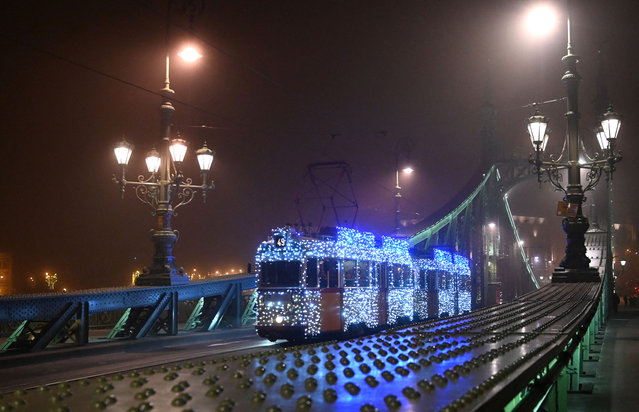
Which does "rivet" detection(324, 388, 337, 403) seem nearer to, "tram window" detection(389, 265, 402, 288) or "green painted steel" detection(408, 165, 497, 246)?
"tram window" detection(389, 265, 402, 288)

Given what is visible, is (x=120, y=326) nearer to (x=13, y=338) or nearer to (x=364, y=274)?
(x=13, y=338)

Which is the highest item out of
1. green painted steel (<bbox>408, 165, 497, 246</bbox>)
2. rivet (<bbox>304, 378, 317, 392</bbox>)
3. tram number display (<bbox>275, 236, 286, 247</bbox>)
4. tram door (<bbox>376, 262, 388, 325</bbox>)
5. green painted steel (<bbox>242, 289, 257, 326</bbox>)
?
green painted steel (<bbox>408, 165, 497, 246</bbox>)

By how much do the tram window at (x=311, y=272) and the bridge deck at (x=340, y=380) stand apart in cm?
1071

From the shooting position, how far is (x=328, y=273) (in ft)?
48.0

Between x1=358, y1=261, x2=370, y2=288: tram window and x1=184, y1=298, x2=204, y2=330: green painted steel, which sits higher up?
x1=358, y1=261, x2=370, y2=288: tram window

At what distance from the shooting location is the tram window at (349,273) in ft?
49.5

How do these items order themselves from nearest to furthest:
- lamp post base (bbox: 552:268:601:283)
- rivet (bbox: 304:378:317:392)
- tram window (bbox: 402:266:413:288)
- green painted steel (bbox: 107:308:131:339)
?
rivet (bbox: 304:378:317:392), lamp post base (bbox: 552:268:601:283), green painted steel (bbox: 107:308:131:339), tram window (bbox: 402:266:413:288)

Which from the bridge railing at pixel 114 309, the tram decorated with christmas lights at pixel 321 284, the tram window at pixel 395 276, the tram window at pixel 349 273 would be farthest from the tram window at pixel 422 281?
the tram window at pixel 349 273

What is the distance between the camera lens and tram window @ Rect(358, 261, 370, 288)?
624 inches

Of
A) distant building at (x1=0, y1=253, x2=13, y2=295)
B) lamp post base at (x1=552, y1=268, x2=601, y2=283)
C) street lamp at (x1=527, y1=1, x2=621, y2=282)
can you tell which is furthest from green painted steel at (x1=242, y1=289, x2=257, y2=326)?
distant building at (x1=0, y1=253, x2=13, y2=295)

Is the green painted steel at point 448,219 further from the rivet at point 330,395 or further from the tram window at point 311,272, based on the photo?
the rivet at point 330,395

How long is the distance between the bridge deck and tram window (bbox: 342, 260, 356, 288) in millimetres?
11400

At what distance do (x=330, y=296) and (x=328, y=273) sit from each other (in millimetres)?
542

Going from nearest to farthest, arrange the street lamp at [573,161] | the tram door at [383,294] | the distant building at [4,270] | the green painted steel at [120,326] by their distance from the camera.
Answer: the street lamp at [573,161] → the green painted steel at [120,326] → the tram door at [383,294] → the distant building at [4,270]
